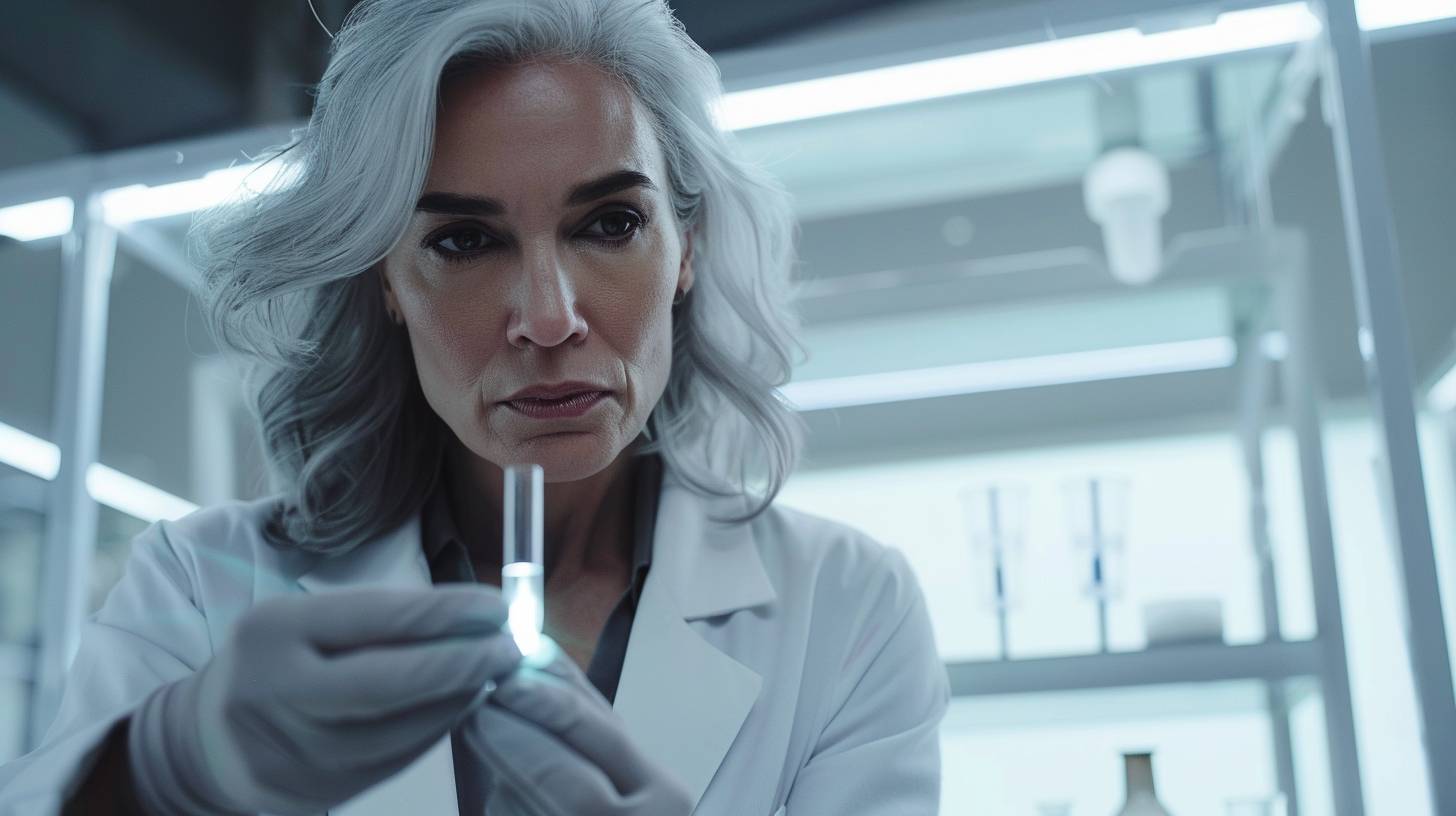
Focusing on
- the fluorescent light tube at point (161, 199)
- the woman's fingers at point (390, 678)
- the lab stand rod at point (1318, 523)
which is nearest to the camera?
the woman's fingers at point (390, 678)

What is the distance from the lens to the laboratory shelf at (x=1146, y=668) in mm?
1386

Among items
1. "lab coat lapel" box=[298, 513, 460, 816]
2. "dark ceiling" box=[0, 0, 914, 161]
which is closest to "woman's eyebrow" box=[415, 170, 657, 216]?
"lab coat lapel" box=[298, 513, 460, 816]

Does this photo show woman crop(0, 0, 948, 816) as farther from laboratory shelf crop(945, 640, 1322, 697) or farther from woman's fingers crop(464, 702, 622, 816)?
laboratory shelf crop(945, 640, 1322, 697)

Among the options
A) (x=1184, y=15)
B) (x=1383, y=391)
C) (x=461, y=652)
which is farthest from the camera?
(x=1184, y=15)

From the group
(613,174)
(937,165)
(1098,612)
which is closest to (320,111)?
(613,174)

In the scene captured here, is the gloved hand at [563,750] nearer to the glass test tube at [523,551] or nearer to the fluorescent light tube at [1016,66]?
the glass test tube at [523,551]

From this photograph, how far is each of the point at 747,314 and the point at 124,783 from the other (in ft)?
2.50

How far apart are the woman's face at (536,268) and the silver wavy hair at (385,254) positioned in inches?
1.4

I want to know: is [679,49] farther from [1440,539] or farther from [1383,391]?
[1440,539]

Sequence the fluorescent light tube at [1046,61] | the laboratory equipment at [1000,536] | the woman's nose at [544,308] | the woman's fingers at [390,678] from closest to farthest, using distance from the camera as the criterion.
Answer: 1. the woman's fingers at [390,678]
2. the woman's nose at [544,308]
3. the fluorescent light tube at [1046,61]
4. the laboratory equipment at [1000,536]

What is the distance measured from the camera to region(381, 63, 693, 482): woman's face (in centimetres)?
103

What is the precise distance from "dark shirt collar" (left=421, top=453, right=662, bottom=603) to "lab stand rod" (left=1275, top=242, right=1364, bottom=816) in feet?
2.50

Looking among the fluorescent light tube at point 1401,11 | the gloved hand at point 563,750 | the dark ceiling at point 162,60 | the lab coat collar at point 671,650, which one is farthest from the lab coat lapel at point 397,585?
the fluorescent light tube at point 1401,11

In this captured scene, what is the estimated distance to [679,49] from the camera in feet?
4.06
